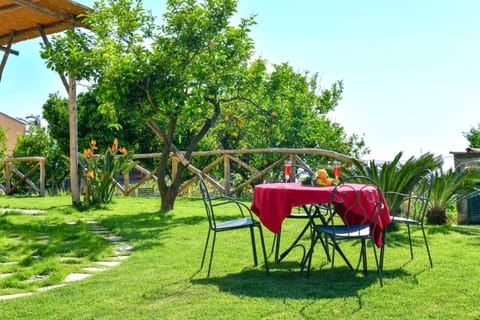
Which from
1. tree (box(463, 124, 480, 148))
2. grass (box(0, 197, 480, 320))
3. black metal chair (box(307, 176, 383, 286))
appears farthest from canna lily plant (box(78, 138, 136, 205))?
tree (box(463, 124, 480, 148))

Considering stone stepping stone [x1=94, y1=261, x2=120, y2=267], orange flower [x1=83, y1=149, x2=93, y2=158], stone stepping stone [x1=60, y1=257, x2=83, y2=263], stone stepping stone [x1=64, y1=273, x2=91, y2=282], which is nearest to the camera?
stone stepping stone [x1=64, y1=273, x2=91, y2=282]

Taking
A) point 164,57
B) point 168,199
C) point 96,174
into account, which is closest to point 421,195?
point 164,57

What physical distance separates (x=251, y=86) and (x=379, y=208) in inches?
209

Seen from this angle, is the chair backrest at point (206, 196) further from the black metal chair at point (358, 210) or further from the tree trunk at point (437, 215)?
the tree trunk at point (437, 215)

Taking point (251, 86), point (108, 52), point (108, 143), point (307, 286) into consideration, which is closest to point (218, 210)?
point (251, 86)

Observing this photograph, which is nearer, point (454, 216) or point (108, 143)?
point (454, 216)

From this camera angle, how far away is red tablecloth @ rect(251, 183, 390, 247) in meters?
3.85

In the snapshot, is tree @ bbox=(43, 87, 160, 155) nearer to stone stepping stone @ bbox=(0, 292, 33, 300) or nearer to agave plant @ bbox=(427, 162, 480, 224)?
agave plant @ bbox=(427, 162, 480, 224)

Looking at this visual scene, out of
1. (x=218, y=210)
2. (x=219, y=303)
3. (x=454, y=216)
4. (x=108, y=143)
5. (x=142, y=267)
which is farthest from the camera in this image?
(x=108, y=143)

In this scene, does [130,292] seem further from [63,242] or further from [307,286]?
[63,242]

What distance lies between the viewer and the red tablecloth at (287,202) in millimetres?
3852

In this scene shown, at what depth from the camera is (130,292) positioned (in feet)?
11.7

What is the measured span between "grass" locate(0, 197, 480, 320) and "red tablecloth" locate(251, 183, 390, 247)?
409mm

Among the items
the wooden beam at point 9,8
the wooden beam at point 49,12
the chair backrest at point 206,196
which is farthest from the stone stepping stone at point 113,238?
the wooden beam at point 9,8
